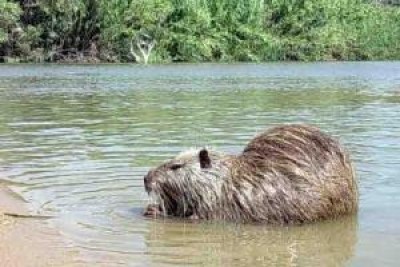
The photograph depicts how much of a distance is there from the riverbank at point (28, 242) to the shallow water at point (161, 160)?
0.54ft

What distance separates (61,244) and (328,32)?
85.1m

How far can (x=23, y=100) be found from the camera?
24500 mm

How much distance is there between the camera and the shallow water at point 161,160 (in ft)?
22.8

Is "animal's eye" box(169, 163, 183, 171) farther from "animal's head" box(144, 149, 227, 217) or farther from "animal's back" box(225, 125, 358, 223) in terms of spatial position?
"animal's back" box(225, 125, 358, 223)

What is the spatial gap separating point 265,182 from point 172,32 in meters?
68.7

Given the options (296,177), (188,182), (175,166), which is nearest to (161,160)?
(175,166)

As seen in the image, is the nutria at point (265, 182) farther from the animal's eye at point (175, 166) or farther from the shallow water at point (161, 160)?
the shallow water at point (161, 160)

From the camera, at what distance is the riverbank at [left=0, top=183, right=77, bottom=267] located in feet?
20.8

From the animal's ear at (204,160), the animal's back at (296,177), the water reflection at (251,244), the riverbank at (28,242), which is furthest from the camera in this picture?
the animal's ear at (204,160)

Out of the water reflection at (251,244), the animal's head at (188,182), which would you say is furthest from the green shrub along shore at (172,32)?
the water reflection at (251,244)

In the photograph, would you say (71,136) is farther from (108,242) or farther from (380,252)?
(380,252)

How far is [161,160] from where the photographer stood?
38.6 feet

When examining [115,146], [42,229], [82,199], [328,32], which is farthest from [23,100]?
[328,32]

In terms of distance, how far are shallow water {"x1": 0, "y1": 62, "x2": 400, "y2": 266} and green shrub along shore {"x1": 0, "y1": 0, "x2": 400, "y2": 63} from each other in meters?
46.6
